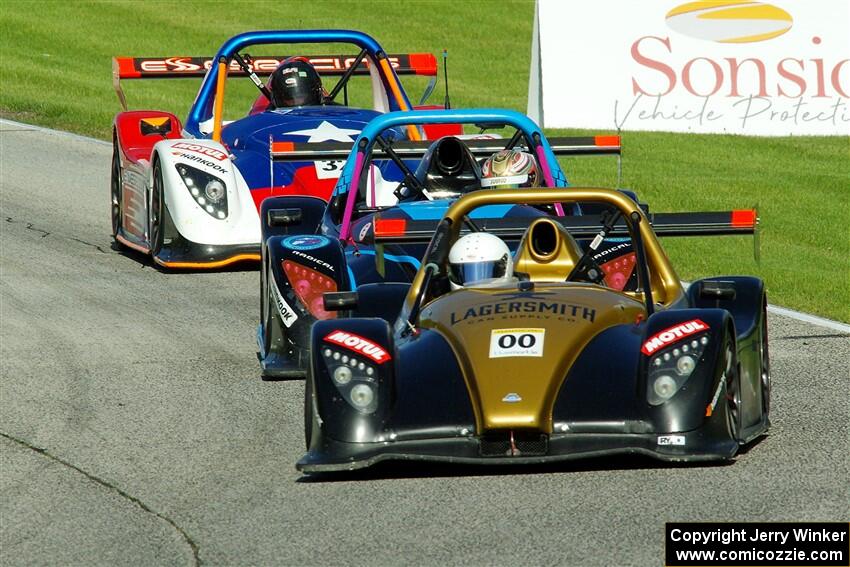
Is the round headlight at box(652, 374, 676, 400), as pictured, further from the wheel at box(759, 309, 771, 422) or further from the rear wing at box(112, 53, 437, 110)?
the rear wing at box(112, 53, 437, 110)

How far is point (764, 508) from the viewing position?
18.6 ft

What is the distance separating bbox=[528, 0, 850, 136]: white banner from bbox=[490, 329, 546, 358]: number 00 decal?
36.7 feet

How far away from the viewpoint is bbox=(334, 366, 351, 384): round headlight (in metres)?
6.21

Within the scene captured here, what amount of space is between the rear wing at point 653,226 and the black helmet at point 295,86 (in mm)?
5205

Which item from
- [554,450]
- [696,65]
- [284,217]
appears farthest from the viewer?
[696,65]

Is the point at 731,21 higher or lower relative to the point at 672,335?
higher

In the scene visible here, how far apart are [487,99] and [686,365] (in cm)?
1557

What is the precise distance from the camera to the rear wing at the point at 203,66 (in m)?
13.5

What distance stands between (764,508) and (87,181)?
10.8 m

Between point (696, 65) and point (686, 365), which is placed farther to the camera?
point (696, 65)

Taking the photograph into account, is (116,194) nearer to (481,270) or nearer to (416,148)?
(416,148)

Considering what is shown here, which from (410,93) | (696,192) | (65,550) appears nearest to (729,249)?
(696,192)

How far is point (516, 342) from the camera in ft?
20.5

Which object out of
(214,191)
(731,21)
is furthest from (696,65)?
(214,191)
